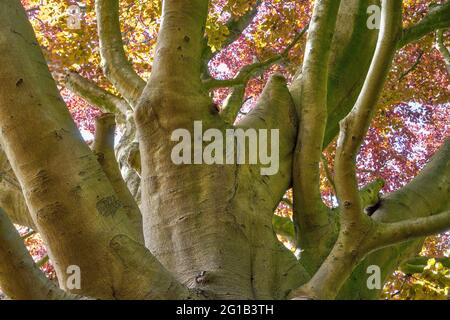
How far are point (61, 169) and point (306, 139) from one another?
1.58 metres

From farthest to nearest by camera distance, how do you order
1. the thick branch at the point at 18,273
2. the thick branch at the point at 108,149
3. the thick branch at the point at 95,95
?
the thick branch at the point at 95,95, the thick branch at the point at 108,149, the thick branch at the point at 18,273

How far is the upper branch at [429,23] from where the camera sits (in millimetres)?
4199

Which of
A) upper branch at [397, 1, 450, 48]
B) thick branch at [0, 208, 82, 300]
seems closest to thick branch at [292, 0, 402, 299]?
thick branch at [0, 208, 82, 300]

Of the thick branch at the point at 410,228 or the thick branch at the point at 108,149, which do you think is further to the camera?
the thick branch at the point at 108,149

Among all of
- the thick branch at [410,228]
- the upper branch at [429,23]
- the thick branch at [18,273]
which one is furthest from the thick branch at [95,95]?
the thick branch at [18,273]

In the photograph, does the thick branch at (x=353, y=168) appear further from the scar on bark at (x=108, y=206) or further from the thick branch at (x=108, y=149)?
the thick branch at (x=108, y=149)

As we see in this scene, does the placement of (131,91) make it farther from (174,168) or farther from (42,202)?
(42,202)

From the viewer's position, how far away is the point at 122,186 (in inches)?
102

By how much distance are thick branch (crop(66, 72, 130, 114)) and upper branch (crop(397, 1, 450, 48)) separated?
2.77 meters

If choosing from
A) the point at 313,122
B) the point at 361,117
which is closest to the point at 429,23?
the point at 313,122

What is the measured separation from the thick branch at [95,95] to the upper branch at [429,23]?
9.10 feet

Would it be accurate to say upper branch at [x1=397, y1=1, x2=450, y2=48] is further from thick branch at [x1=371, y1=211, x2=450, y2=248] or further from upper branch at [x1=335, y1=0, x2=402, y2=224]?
thick branch at [x1=371, y1=211, x2=450, y2=248]

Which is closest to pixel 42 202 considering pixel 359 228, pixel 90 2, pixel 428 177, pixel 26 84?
pixel 26 84
